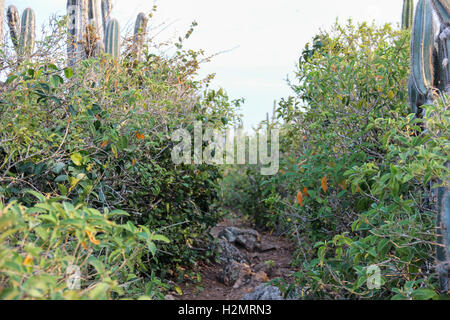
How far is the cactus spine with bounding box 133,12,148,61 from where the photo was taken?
5.73 meters

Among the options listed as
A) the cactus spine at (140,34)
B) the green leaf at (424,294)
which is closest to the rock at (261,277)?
the green leaf at (424,294)

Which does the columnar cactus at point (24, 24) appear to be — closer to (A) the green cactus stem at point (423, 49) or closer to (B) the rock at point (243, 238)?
(B) the rock at point (243, 238)

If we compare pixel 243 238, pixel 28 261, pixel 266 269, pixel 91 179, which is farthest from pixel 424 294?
pixel 243 238

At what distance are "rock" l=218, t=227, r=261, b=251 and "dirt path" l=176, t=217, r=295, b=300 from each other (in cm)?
10

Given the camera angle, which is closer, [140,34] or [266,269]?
[266,269]

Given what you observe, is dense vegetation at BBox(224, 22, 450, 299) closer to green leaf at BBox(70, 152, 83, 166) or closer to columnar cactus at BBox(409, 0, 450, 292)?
columnar cactus at BBox(409, 0, 450, 292)

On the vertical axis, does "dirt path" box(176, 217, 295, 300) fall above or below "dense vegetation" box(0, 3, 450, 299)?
below

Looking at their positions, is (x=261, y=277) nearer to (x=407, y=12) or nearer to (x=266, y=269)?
(x=266, y=269)

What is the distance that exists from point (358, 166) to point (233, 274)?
224 centimetres

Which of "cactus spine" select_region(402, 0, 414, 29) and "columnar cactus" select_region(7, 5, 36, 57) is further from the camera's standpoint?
"cactus spine" select_region(402, 0, 414, 29)

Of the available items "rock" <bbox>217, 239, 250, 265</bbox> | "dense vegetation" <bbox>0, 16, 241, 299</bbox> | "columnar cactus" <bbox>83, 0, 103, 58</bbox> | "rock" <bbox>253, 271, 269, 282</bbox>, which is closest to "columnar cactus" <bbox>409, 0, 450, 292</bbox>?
"dense vegetation" <bbox>0, 16, 241, 299</bbox>

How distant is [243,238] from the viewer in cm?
616

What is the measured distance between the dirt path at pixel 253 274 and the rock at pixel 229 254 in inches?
4.0

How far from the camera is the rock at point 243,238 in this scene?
6109 mm
